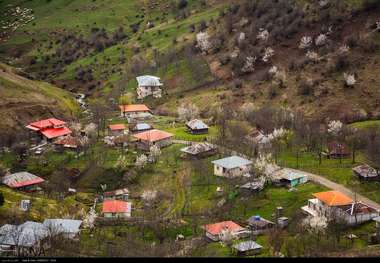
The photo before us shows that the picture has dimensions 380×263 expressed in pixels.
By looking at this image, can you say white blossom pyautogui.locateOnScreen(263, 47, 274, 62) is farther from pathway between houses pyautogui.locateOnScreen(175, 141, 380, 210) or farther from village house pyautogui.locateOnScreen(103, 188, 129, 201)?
village house pyautogui.locateOnScreen(103, 188, 129, 201)

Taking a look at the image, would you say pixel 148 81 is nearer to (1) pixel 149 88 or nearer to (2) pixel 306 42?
Result: (1) pixel 149 88

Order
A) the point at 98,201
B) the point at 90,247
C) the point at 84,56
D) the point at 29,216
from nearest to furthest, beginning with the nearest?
the point at 90,247
the point at 29,216
the point at 98,201
the point at 84,56

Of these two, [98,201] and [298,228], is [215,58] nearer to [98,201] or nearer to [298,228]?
[98,201]

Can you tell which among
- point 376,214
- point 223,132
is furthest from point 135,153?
point 376,214

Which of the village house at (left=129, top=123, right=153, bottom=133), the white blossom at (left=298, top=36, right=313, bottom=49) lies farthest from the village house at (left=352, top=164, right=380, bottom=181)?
the white blossom at (left=298, top=36, right=313, bottom=49)

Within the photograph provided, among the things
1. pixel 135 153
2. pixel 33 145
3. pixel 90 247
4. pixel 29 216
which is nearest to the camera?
pixel 90 247

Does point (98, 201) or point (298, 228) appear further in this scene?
point (98, 201)

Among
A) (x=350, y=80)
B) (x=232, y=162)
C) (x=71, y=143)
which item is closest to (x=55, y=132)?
(x=71, y=143)

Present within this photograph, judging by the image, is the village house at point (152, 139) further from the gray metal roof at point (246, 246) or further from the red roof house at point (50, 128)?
the gray metal roof at point (246, 246)

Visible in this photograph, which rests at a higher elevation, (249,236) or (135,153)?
(135,153)
